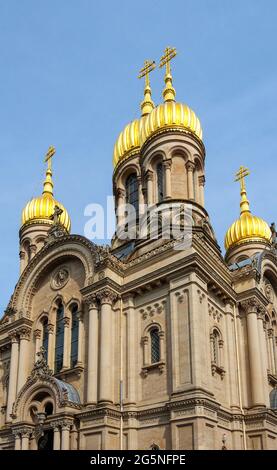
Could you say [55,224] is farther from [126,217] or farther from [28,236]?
[28,236]

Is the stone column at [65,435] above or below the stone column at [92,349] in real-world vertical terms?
below

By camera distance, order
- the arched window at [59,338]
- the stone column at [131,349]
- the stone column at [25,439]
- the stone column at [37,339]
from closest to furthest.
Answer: the stone column at [131,349]
the stone column at [25,439]
the arched window at [59,338]
the stone column at [37,339]

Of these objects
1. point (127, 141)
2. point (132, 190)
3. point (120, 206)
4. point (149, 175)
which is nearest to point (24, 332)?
point (149, 175)

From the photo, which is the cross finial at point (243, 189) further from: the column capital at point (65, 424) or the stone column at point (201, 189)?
the column capital at point (65, 424)

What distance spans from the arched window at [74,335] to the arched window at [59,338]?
2.15 feet

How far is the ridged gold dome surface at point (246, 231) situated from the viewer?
34.7 m

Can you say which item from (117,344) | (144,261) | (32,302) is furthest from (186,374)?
(32,302)

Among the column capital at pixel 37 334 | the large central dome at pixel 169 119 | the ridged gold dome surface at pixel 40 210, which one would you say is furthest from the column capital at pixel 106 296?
the ridged gold dome surface at pixel 40 210

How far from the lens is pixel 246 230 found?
3500cm

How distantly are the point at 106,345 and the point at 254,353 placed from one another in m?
5.66

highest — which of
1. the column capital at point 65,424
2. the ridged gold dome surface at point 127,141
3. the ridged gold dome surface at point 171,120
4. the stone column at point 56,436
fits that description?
the ridged gold dome surface at point 127,141

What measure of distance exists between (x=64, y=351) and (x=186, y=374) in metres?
6.29

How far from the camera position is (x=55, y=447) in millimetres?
20953

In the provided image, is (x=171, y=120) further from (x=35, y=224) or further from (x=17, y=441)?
(x=17, y=441)
